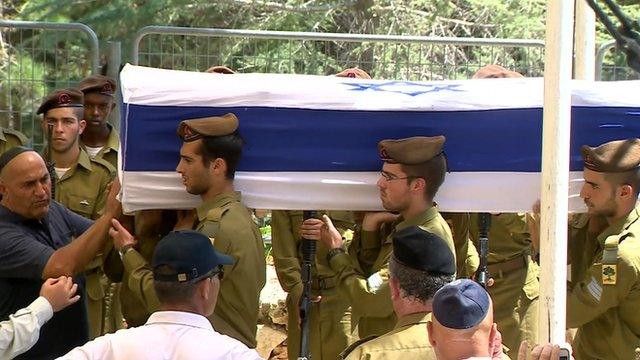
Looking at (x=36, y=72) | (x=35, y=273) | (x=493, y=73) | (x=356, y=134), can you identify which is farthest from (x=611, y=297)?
(x=36, y=72)

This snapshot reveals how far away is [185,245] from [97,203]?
2.63 meters

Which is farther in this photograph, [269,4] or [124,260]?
[269,4]

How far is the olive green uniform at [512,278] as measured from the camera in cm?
641

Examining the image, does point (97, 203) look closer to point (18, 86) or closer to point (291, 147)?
point (18, 86)

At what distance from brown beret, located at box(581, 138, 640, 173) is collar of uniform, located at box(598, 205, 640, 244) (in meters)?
0.22

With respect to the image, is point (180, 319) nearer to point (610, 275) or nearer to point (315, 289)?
point (610, 275)

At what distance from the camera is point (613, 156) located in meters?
5.02

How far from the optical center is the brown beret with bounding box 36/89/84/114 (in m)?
6.72

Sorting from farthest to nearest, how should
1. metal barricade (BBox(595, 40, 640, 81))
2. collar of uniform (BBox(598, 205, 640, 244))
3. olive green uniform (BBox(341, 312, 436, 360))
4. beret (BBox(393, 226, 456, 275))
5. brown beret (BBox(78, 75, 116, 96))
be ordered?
1. metal barricade (BBox(595, 40, 640, 81))
2. brown beret (BBox(78, 75, 116, 96))
3. collar of uniform (BBox(598, 205, 640, 244))
4. beret (BBox(393, 226, 456, 275))
5. olive green uniform (BBox(341, 312, 436, 360))

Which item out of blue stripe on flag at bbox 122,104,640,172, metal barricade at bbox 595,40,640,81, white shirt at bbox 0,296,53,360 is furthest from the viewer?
metal barricade at bbox 595,40,640,81

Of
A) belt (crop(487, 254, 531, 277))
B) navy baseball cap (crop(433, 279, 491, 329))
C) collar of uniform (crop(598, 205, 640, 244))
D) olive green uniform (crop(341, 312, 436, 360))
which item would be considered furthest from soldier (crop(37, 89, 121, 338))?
navy baseball cap (crop(433, 279, 491, 329))

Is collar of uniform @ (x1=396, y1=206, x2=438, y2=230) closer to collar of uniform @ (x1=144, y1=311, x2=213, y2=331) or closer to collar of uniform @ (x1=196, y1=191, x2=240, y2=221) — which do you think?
collar of uniform @ (x1=196, y1=191, x2=240, y2=221)

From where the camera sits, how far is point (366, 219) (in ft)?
17.6

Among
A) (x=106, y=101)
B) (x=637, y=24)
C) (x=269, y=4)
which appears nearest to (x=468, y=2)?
(x=269, y=4)
